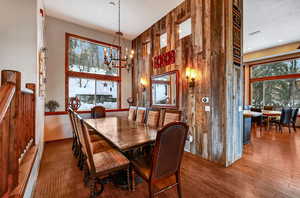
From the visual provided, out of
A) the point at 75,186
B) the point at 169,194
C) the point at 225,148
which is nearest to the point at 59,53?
the point at 75,186

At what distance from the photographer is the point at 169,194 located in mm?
1760

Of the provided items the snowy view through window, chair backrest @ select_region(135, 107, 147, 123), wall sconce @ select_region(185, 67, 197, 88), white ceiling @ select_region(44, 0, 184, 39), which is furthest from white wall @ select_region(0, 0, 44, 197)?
wall sconce @ select_region(185, 67, 197, 88)

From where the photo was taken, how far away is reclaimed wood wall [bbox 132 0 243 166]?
8.21 ft

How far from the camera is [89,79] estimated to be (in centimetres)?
470

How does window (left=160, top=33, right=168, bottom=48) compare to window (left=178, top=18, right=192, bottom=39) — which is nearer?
window (left=178, top=18, right=192, bottom=39)

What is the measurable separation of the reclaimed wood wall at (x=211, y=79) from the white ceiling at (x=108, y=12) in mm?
605

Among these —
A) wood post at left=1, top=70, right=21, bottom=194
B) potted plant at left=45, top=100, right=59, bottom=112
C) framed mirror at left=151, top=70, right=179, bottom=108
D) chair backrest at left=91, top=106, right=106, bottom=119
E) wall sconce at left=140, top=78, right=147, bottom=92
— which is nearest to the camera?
wood post at left=1, top=70, right=21, bottom=194

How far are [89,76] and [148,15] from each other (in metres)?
2.94

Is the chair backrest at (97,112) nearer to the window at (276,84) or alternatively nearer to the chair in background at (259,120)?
the chair in background at (259,120)

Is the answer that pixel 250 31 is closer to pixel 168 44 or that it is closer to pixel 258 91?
pixel 168 44

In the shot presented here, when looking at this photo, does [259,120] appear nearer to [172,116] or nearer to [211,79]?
[211,79]

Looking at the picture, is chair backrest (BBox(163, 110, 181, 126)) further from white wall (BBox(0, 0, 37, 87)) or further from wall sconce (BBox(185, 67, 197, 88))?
white wall (BBox(0, 0, 37, 87))

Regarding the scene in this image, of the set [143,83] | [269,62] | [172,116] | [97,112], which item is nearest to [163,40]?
[143,83]

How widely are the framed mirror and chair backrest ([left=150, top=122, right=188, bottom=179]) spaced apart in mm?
2153
